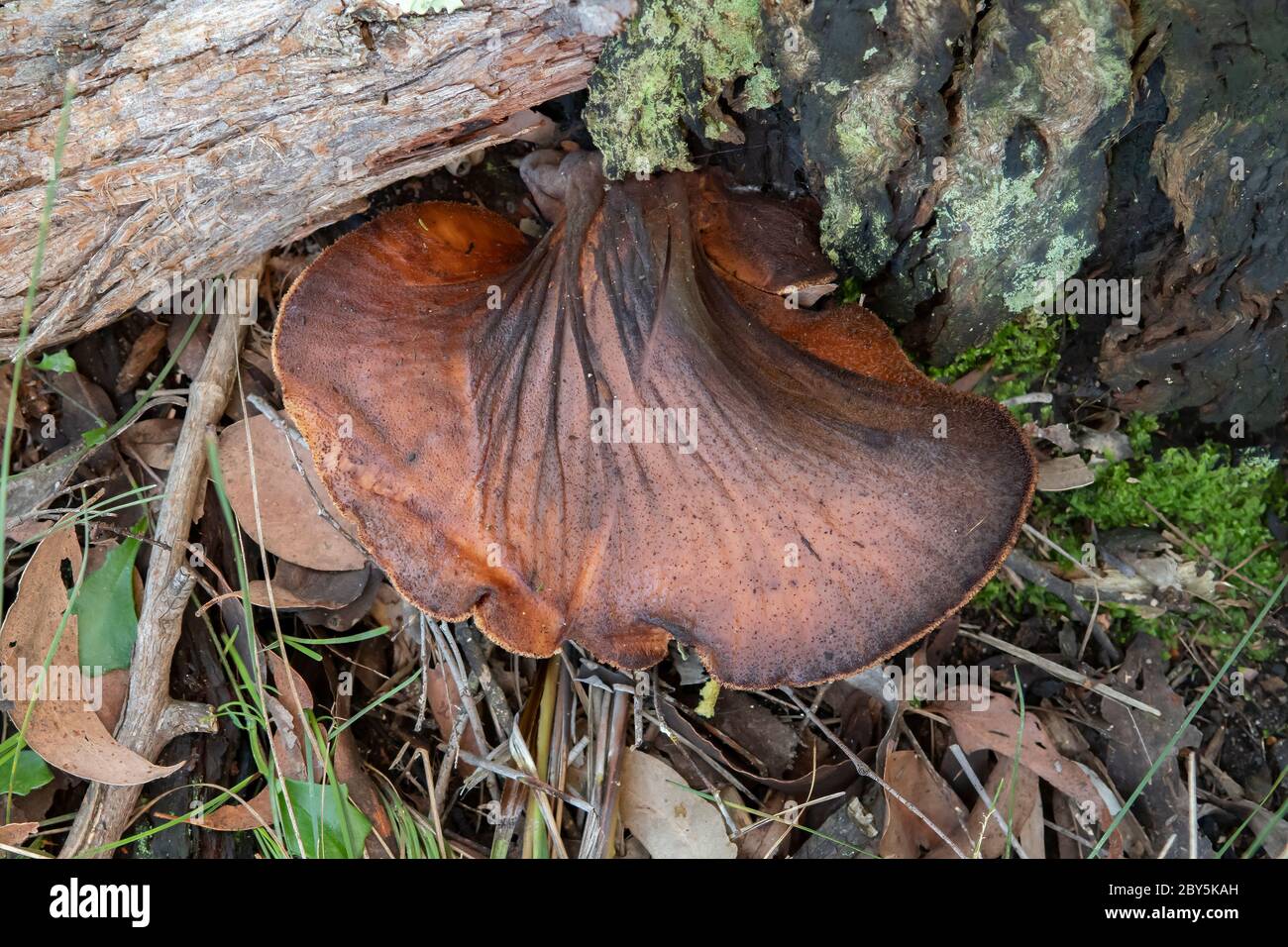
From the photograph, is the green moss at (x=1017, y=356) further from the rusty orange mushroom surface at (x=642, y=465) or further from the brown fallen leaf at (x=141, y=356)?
the brown fallen leaf at (x=141, y=356)

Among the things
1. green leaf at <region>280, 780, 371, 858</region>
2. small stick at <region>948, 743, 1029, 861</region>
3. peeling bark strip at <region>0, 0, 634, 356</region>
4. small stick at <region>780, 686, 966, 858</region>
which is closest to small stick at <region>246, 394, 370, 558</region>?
peeling bark strip at <region>0, 0, 634, 356</region>

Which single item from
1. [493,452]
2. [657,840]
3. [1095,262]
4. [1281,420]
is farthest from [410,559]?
[1281,420]

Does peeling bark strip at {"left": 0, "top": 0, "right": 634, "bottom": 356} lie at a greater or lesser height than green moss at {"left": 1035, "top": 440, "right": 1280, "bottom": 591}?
greater

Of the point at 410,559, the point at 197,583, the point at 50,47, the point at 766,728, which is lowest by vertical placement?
the point at 766,728

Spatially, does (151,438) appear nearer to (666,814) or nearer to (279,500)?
(279,500)

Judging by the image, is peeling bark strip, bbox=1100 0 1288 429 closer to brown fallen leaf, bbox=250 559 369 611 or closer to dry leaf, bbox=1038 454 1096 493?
dry leaf, bbox=1038 454 1096 493

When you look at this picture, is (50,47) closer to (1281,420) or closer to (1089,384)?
(1089,384)

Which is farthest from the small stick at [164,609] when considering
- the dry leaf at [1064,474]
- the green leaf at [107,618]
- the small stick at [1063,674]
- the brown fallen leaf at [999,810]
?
the dry leaf at [1064,474]
